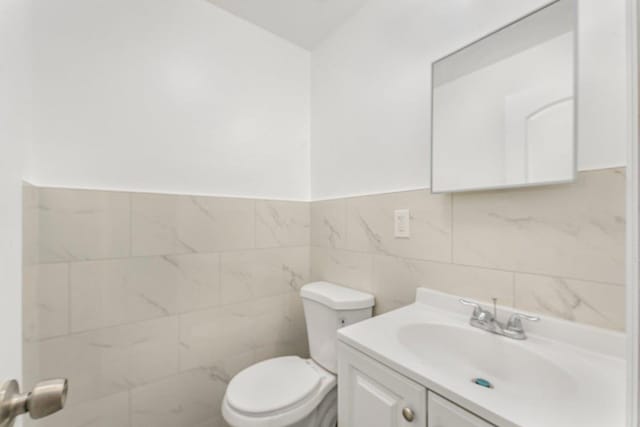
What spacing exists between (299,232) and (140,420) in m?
1.17

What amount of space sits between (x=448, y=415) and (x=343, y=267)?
0.92m

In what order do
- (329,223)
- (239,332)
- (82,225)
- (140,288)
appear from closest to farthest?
(82,225), (140,288), (239,332), (329,223)

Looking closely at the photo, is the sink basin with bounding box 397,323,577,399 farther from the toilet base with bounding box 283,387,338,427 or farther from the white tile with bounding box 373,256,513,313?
the toilet base with bounding box 283,387,338,427

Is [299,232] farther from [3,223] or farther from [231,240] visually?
[3,223]

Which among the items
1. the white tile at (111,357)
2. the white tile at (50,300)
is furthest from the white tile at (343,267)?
the white tile at (50,300)

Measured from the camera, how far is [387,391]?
742mm

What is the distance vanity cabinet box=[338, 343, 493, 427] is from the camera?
2.01 ft

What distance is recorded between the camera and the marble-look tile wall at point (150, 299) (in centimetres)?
102

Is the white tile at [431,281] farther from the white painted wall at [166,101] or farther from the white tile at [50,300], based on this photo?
the white tile at [50,300]

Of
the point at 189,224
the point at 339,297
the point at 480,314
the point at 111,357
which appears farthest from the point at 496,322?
the point at 111,357

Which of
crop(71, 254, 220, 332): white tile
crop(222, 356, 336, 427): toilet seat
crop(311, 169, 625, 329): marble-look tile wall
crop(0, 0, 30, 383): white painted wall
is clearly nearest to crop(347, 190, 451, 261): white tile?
crop(311, 169, 625, 329): marble-look tile wall

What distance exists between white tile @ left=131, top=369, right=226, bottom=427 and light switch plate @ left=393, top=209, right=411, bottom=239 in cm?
120

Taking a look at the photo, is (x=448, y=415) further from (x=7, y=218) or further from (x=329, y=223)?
(x=329, y=223)

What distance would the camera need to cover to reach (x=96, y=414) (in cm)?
109
